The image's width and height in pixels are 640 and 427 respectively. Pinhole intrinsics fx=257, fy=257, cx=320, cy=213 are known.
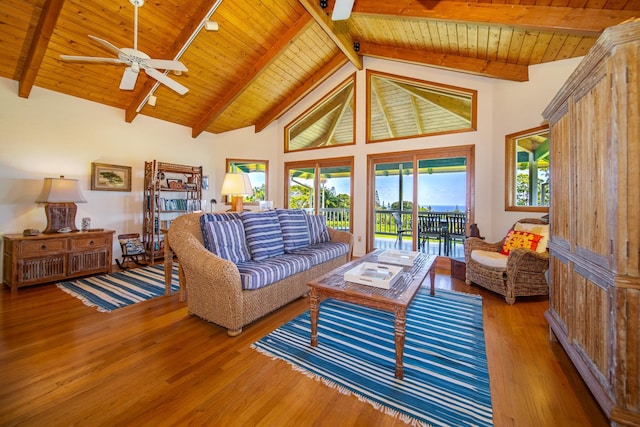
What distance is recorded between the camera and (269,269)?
2.35 meters

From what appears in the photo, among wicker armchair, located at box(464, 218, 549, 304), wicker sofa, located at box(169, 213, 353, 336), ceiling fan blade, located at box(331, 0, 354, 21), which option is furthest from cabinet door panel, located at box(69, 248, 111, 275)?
wicker armchair, located at box(464, 218, 549, 304)

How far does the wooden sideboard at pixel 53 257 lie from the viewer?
313 centimetres

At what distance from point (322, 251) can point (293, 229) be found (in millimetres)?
482

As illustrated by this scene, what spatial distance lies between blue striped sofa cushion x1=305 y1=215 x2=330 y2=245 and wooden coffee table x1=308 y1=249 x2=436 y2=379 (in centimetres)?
142

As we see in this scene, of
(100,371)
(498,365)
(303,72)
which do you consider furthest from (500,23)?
(100,371)

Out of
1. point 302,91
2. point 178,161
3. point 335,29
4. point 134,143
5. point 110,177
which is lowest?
point 110,177

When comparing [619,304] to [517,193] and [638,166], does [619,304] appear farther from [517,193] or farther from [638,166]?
[517,193]

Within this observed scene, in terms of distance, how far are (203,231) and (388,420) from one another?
2100mm

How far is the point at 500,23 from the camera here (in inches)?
103

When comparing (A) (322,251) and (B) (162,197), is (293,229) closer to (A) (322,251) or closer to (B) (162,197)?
(A) (322,251)

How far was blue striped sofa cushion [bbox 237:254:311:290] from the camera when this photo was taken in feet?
7.08

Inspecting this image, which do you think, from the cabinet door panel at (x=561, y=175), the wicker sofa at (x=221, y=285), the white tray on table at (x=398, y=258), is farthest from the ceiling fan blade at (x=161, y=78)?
the cabinet door panel at (x=561, y=175)

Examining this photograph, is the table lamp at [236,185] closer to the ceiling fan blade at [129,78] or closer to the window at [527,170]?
the ceiling fan blade at [129,78]

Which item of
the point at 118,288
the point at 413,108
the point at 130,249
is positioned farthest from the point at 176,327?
the point at 413,108
